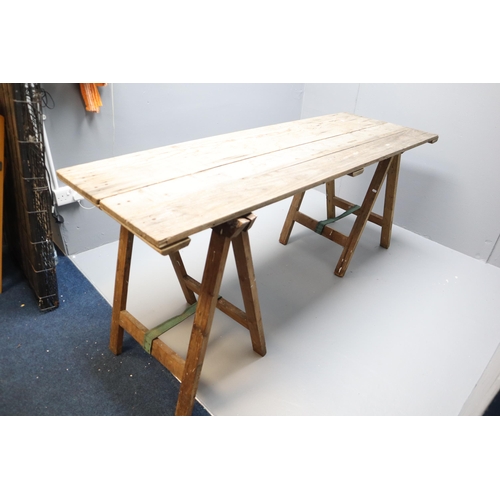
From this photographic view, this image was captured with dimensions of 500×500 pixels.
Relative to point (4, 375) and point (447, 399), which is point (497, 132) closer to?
point (447, 399)

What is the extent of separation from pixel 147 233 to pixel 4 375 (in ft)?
3.59

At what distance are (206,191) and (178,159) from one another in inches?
12.0

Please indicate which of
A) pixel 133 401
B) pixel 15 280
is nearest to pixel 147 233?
pixel 133 401

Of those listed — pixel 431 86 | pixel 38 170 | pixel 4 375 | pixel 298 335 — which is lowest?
pixel 4 375

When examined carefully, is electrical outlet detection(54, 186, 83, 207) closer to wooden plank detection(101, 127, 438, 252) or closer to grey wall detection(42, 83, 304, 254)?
grey wall detection(42, 83, 304, 254)

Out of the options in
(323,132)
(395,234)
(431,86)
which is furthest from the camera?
(395,234)

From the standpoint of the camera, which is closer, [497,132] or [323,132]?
[323,132]

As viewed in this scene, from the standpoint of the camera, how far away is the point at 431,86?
2561mm

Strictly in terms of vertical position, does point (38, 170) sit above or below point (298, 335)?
above

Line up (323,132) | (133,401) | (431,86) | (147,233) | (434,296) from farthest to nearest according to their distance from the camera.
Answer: (431,86) < (434,296) < (323,132) < (133,401) < (147,233)

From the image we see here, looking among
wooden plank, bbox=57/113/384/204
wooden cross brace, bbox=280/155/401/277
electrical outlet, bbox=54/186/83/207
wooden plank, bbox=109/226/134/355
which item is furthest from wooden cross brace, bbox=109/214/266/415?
wooden cross brace, bbox=280/155/401/277

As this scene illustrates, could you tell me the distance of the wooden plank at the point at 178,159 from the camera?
1.32 meters

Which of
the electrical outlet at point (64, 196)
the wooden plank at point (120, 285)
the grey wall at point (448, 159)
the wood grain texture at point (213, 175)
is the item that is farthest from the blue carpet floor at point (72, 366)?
the grey wall at point (448, 159)

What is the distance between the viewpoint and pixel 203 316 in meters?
1.37
